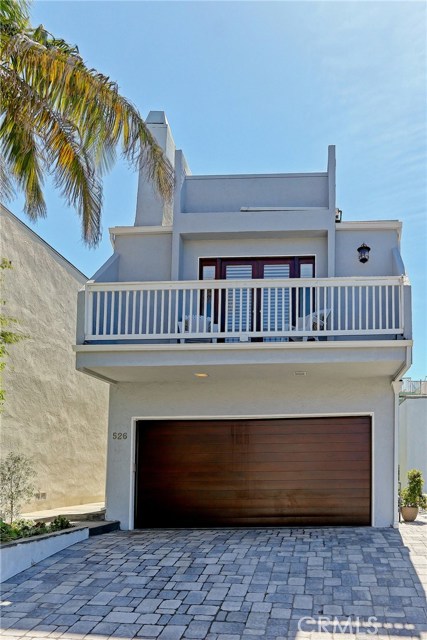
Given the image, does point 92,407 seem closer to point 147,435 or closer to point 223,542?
point 147,435

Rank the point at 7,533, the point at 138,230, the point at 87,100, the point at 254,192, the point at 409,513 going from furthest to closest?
the point at 254,192 → the point at 138,230 → the point at 409,513 → the point at 87,100 → the point at 7,533

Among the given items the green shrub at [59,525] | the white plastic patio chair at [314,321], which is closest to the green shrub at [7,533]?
the green shrub at [59,525]

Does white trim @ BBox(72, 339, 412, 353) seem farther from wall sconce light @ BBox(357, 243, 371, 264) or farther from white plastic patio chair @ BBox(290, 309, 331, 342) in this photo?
wall sconce light @ BBox(357, 243, 371, 264)

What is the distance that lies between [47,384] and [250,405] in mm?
4725

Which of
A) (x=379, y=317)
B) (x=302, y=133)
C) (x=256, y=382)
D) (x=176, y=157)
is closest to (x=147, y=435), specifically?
(x=256, y=382)

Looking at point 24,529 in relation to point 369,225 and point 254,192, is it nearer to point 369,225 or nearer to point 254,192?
point 254,192

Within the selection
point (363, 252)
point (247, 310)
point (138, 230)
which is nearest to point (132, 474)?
point (247, 310)

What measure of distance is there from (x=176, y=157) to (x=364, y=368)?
606 centimetres

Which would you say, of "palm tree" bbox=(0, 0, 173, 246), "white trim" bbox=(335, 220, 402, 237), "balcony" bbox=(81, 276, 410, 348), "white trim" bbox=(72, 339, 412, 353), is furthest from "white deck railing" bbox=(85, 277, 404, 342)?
"white trim" bbox=(335, 220, 402, 237)

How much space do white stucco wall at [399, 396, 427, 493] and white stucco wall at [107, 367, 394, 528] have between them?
9.01 m

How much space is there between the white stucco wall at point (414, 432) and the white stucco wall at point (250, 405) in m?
9.01

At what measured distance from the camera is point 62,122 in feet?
29.5

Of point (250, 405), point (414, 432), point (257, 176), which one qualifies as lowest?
point (414, 432)

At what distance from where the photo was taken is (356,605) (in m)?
6.79
